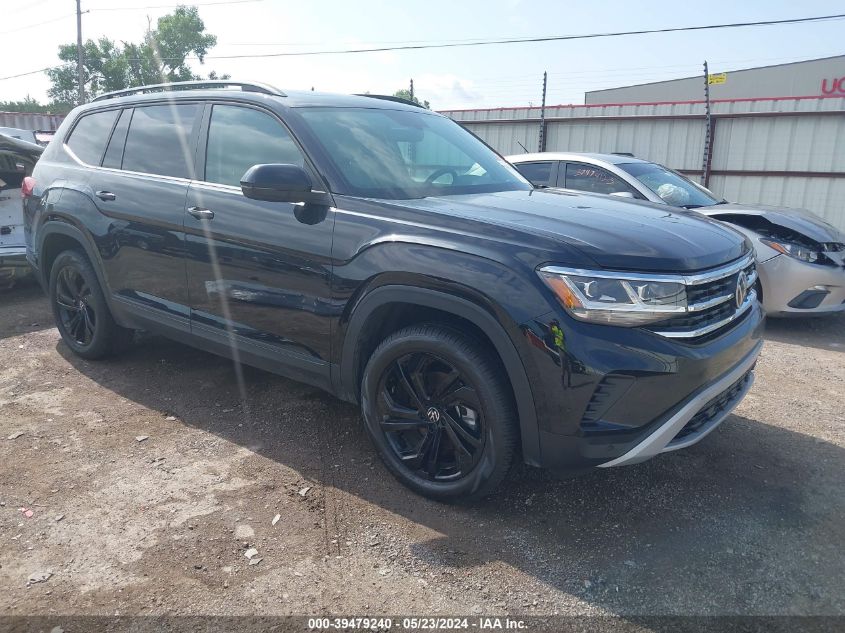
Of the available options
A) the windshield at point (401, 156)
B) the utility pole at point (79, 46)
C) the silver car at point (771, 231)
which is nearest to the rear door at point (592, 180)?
the silver car at point (771, 231)

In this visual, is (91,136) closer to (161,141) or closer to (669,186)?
(161,141)

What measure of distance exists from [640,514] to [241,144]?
2.83 metres

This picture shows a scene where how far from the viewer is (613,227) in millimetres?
2791

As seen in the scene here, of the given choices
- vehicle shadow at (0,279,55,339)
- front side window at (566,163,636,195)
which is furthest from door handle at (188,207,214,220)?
front side window at (566,163,636,195)

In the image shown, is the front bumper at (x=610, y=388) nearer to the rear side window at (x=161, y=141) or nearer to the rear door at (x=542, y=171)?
the rear side window at (x=161, y=141)

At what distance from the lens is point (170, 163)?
158 inches

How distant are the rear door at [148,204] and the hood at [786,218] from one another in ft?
15.6

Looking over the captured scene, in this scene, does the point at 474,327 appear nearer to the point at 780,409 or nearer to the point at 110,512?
the point at 110,512

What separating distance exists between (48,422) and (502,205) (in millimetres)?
2973

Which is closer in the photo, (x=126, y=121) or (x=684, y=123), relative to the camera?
(x=126, y=121)

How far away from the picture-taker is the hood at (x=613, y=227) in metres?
2.58

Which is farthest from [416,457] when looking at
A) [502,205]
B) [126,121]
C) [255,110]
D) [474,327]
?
[126,121]

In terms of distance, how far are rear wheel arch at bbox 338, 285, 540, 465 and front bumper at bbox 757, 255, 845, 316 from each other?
4102 mm

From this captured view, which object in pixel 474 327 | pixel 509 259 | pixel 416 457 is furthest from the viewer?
pixel 416 457
